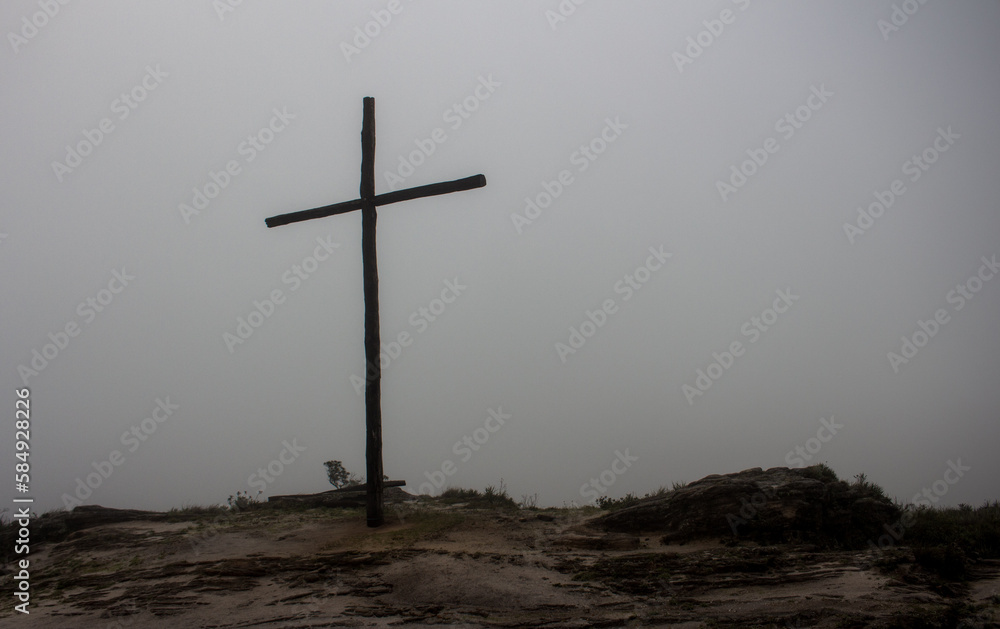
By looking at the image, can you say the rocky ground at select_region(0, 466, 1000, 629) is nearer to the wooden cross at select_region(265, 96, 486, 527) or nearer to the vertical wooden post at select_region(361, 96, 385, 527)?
the vertical wooden post at select_region(361, 96, 385, 527)

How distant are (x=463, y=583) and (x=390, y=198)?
24.2 feet

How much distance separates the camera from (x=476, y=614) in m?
7.24

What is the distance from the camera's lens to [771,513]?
32.3 ft

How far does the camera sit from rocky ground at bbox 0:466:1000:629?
694cm

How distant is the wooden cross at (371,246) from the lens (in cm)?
1155

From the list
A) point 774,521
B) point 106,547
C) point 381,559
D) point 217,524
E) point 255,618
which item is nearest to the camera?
point 255,618

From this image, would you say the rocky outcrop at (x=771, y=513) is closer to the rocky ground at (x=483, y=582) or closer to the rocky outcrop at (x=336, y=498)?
the rocky ground at (x=483, y=582)

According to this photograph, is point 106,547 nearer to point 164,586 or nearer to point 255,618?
point 164,586

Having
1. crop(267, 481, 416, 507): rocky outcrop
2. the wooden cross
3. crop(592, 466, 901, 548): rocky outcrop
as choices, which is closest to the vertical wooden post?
the wooden cross

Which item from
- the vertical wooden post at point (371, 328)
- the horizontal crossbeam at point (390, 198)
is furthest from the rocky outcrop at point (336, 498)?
the horizontal crossbeam at point (390, 198)

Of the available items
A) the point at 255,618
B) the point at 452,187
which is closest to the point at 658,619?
the point at 255,618

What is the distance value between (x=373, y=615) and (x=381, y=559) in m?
1.87

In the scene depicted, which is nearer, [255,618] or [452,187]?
[255,618]

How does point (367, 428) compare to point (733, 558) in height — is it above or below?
above
